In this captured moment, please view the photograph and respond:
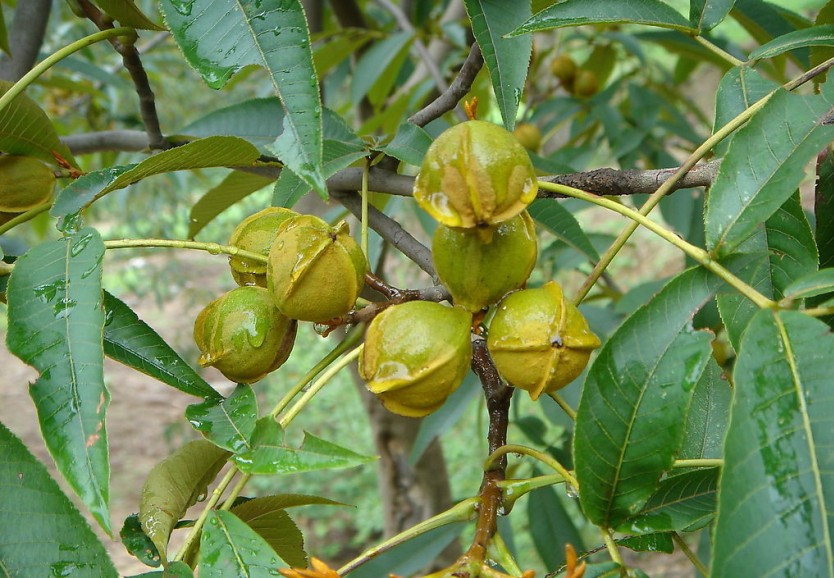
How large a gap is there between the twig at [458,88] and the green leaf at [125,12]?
368 mm

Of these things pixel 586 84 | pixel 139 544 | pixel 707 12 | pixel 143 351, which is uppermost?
pixel 586 84

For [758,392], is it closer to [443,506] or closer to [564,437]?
[564,437]

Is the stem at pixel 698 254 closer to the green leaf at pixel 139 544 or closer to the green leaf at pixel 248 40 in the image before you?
the green leaf at pixel 248 40

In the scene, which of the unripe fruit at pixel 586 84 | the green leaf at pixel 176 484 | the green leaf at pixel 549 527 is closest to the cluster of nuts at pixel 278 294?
the green leaf at pixel 176 484

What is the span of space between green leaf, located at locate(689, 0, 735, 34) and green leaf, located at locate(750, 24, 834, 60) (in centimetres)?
8

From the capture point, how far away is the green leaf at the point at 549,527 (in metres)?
1.75

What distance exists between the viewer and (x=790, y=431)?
0.59 meters

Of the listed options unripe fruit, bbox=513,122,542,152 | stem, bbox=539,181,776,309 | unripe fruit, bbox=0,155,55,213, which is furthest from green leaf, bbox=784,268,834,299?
unripe fruit, bbox=513,122,542,152

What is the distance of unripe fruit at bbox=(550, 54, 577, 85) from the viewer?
240cm

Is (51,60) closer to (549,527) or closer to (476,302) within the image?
(476,302)

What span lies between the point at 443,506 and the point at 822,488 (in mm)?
2075

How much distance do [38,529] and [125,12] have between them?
0.66m

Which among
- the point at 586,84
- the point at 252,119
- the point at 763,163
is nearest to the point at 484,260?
the point at 763,163

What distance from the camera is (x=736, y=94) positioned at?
95 centimetres
